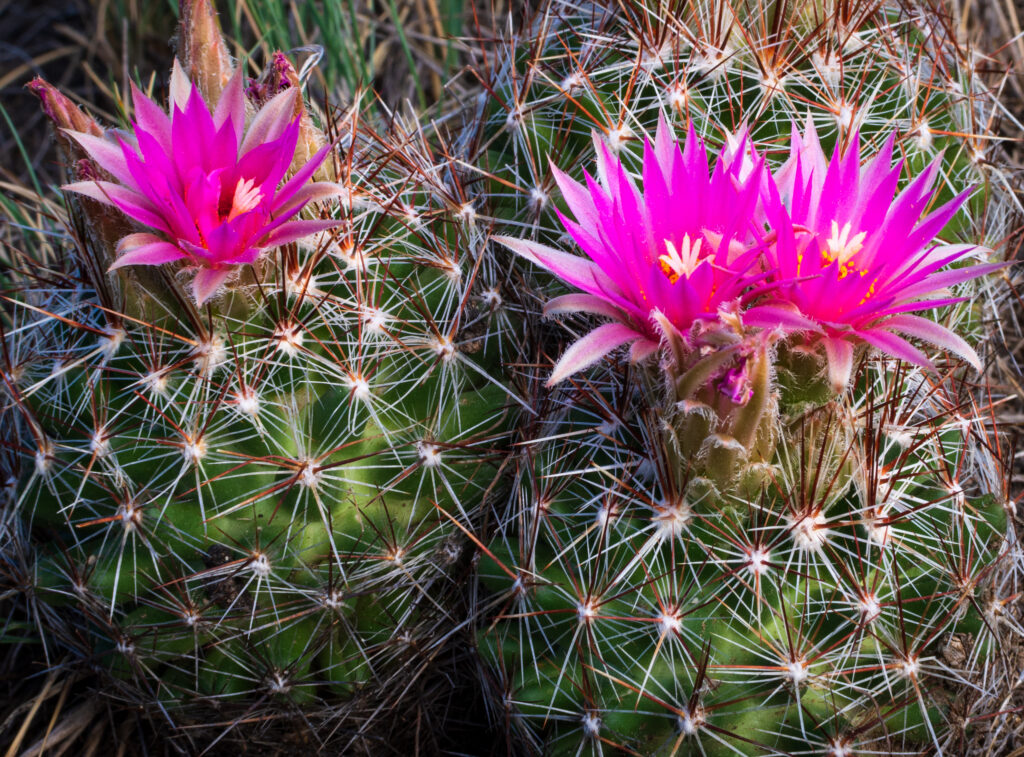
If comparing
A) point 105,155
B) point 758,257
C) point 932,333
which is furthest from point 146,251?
point 932,333

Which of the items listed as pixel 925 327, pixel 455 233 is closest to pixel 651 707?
pixel 925 327

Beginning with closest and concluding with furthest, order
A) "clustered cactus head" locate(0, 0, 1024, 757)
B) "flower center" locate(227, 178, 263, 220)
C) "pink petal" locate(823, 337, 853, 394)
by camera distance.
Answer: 1. "pink petal" locate(823, 337, 853, 394)
2. "clustered cactus head" locate(0, 0, 1024, 757)
3. "flower center" locate(227, 178, 263, 220)

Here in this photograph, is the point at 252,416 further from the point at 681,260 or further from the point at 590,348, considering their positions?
the point at 681,260

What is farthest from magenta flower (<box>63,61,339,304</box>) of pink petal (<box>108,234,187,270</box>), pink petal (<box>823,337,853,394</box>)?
pink petal (<box>823,337,853,394</box>)

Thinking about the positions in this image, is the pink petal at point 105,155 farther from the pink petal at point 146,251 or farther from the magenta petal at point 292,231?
the magenta petal at point 292,231

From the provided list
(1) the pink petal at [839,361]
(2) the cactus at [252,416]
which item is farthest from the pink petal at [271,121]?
(1) the pink petal at [839,361]

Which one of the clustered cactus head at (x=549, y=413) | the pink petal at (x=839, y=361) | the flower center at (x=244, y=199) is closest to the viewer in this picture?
the pink petal at (x=839, y=361)

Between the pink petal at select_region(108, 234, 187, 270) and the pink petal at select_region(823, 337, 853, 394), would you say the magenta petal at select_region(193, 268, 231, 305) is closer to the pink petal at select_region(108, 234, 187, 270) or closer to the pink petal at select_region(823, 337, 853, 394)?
the pink petal at select_region(108, 234, 187, 270)
